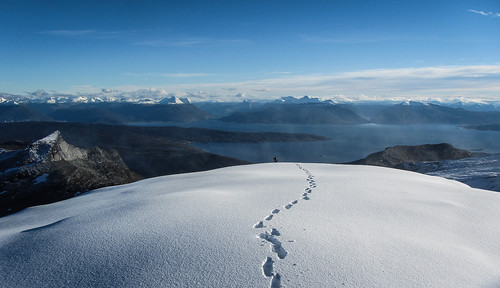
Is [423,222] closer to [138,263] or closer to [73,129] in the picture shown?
[138,263]

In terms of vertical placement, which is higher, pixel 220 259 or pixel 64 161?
pixel 220 259

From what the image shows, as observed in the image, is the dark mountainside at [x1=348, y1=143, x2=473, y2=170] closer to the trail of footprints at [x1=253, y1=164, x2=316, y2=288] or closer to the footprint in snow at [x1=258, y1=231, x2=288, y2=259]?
the trail of footprints at [x1=253, y1=164, x2=316, y2=288]

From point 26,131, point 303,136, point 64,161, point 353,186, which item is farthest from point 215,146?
point 353,186

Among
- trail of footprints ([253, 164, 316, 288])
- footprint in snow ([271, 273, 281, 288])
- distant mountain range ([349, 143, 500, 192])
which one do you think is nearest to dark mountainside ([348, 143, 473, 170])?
distant mountain range ([349, 143, 500, 192])

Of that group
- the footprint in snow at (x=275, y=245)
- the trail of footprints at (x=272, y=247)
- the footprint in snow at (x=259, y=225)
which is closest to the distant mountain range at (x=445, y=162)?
the trail of footprints at (x=272, y=247)

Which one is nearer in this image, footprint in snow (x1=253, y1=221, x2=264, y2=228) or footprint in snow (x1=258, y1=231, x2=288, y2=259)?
footprint in snow (x1=258, y1=231, x2=288, y2=259)

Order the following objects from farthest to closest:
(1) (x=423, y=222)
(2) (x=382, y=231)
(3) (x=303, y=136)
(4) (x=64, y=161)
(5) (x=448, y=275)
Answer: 1. (3) (x=303, y=136)
2. (4) (x=64, y=161)
3. (1) (x=423, y=222)
4. (2) (x=382, y=231)
5. (5) (x=448, y=275)

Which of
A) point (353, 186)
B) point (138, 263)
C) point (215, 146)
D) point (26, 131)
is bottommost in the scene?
point (215, 146)
